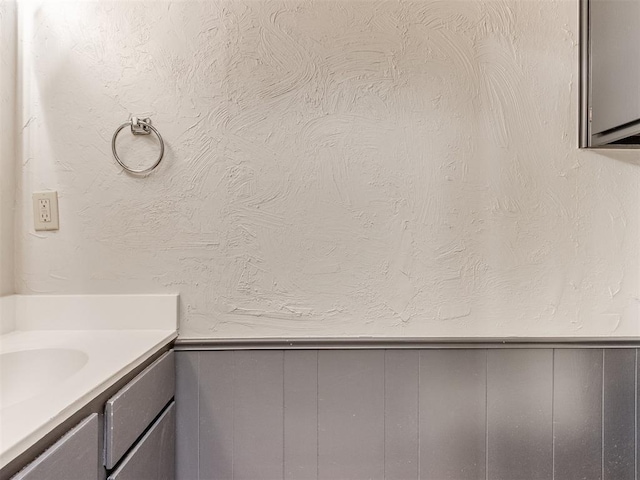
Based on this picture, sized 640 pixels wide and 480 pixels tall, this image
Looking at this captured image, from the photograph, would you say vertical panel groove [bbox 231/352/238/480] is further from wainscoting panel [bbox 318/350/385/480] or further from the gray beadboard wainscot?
wainscoting panel [bbox 318/350/385/480]

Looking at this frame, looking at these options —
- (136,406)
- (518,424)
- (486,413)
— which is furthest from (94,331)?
(518,424)

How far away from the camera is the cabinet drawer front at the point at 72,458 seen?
21.5 inches

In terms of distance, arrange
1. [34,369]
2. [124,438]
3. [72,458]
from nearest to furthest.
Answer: [72,458]
[124,438]
[34,369]

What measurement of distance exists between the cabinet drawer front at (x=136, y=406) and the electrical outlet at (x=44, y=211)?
53 centimetres

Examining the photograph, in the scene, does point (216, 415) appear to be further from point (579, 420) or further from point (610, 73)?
point (610, 73)

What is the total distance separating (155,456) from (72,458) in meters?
0.38

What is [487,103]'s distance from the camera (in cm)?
115

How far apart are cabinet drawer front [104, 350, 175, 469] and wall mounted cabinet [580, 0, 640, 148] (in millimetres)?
1402

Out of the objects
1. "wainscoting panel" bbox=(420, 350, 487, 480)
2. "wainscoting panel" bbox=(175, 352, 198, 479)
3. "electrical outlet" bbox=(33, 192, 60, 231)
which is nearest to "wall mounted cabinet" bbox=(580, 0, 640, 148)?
"wainscoting panel" bbox=(420, 350, 487, 480)

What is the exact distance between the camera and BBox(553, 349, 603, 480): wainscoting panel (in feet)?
3.74

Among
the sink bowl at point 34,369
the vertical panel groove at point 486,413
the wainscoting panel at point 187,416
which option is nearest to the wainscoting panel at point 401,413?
the vertical panel groove at point 486,413

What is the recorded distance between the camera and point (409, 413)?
1.13m

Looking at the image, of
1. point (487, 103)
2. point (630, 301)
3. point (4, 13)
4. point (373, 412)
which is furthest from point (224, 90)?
point (630, 301)

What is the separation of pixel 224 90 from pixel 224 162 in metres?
0.22
